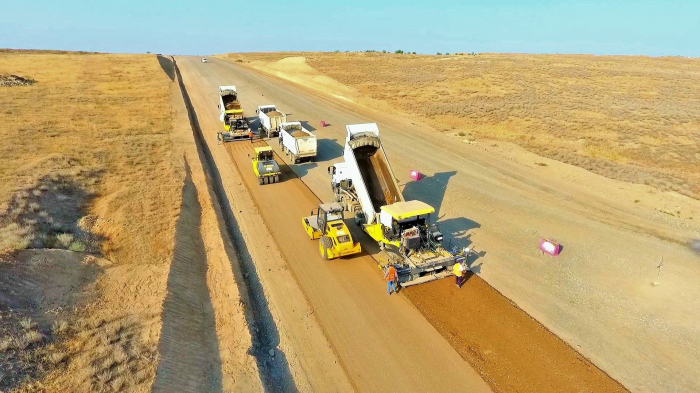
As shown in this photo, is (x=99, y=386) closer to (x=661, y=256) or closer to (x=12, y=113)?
(x=661, y=256)

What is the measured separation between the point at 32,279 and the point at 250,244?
741 cm

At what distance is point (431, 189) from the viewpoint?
22969mm

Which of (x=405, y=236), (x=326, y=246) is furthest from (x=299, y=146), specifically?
(x=405, y=236)

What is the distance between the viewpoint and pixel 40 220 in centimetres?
1627

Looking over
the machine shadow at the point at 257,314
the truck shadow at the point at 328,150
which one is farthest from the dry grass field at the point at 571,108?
the machine shadow at the point at 257,314

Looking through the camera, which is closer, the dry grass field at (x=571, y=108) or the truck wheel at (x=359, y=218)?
the truck wheel at (x=359, y=218)

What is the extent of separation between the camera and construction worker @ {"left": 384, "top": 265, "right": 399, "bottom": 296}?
13.2 meters

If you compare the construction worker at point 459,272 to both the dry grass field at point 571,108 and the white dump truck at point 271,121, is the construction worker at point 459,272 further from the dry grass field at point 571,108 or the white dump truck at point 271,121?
the white dump truck at point 271,121

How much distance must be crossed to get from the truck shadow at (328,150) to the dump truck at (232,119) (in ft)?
21.2

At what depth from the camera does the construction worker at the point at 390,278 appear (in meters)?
13.2

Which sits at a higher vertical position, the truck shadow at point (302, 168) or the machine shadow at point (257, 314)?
the truck shadow at point (302, 168)

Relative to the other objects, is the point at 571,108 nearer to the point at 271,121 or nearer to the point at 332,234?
the point at 271,121

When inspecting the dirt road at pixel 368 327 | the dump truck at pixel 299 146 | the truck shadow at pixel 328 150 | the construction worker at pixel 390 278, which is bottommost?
the dirt road at pixel 368 327

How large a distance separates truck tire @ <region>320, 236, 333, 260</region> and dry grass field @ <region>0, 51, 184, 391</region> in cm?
573
